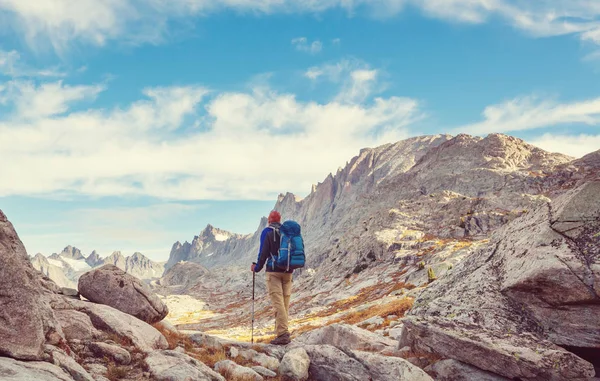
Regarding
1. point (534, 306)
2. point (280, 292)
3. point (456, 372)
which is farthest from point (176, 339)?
point (534, 306)

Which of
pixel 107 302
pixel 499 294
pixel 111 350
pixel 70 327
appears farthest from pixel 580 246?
pixel 107 302

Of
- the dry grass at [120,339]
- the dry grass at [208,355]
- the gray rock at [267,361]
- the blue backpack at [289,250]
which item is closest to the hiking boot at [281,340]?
the gray rock at [267,361]

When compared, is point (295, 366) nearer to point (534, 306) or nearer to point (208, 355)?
point (208, 355)

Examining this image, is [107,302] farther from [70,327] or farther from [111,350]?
[111,350]

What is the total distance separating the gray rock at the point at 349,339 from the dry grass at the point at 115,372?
7.93 metres

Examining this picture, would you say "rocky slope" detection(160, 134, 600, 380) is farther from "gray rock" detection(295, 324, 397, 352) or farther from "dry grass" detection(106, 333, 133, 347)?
"dry grass" detection(106, 333, 133, 347)

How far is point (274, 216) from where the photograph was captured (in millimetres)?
14703

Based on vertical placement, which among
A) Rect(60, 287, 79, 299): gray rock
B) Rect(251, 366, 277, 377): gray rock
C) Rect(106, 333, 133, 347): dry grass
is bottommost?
Rect(251, 366, 277, 377): gray rock

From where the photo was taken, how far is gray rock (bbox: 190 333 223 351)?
561 inches

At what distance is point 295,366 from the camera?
38.9 feet

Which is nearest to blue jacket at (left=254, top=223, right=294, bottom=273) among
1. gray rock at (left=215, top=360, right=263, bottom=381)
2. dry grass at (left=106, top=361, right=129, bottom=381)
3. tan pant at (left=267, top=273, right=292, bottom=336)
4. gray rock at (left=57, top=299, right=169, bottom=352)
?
tan pant at (left=267, top=273, right=292, bottom=336)

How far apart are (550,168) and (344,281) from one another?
9122 cm

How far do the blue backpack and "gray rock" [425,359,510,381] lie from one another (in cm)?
568

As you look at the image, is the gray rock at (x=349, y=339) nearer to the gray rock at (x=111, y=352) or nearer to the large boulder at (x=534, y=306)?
the large boulder at (x=534, y=306)
